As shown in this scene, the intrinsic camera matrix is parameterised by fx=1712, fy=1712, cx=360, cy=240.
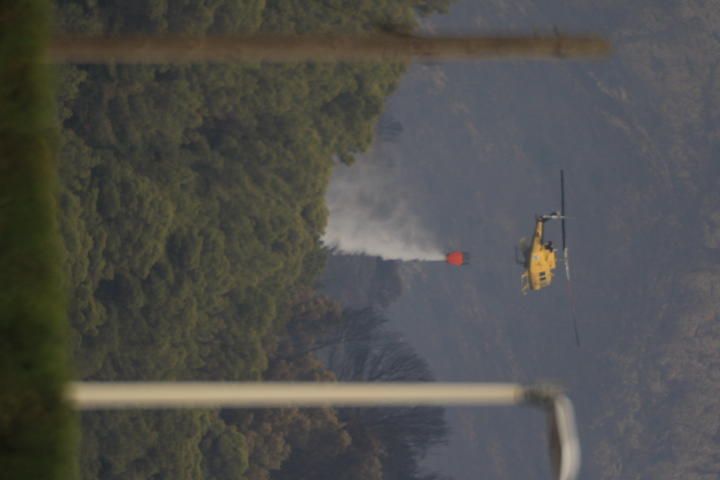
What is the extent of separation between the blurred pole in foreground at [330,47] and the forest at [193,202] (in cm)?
2110

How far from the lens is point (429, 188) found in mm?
128750

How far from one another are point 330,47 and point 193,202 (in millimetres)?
28536

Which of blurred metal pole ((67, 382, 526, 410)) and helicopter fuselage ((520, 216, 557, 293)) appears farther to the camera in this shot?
helicopter fuselage ((520, 216, 557, 293))

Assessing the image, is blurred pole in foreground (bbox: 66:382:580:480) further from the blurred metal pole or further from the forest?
the forest

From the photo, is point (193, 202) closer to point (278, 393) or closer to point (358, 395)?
point (358, 395)

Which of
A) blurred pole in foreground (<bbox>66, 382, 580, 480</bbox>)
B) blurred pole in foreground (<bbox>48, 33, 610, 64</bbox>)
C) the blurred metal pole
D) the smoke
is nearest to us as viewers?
blurred pole in foreground (<bbox>66, 382, 580, 480</bbox>)

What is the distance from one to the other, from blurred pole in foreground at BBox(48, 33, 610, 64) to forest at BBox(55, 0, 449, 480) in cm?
2110

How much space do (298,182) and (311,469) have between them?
13.5 meters

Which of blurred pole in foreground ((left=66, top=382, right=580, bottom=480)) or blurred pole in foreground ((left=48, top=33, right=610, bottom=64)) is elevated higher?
blurred pole in foreground ((left=48, top=33, right=610, bottom=64))

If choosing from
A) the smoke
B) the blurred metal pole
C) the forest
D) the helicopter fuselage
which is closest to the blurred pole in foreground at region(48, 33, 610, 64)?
the blurred metal pole

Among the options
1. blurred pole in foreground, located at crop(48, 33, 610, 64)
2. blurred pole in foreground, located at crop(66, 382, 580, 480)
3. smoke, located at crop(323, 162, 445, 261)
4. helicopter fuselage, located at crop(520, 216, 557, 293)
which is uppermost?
smoke, located at crop(323, 162, 445, 261)

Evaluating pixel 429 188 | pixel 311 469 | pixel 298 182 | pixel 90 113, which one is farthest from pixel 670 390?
pixel 90 113

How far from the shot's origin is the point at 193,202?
130 ft

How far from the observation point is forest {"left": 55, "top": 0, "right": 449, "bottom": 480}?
1406 inches
